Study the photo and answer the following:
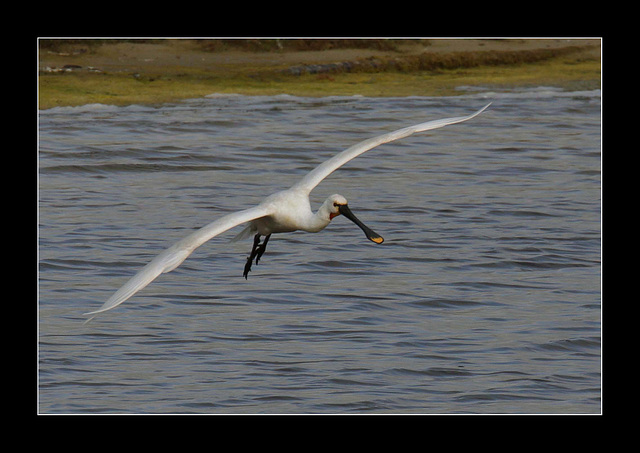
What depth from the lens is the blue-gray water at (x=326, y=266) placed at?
10539 mm

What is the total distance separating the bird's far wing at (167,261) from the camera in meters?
7.76

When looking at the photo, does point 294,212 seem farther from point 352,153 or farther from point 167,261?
point 167,261

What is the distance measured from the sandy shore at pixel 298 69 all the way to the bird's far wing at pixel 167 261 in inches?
539

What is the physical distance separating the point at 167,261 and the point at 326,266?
20.6 ft

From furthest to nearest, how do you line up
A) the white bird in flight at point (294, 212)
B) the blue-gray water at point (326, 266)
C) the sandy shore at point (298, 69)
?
the sandy shore at point (298, 69) → the blue-gray water at point (326, 266) → the white bird in flight at point (294, 212)

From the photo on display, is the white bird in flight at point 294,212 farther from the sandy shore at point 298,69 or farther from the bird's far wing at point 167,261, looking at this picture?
the sandy shore at point 298,69

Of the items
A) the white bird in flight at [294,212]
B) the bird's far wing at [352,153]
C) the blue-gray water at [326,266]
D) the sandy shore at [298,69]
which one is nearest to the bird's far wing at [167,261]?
the white bird in flight at [294,212]

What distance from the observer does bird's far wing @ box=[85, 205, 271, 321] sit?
7.76 meters

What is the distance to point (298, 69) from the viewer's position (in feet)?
82.1

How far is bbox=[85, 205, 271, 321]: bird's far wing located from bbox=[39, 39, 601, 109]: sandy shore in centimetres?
1370

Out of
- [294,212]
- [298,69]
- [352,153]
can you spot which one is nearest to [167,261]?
[294,212]

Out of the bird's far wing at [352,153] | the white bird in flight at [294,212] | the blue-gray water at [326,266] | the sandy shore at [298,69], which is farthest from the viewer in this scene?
the sandy shore at [298,69]

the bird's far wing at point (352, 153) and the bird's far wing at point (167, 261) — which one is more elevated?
the bird's far wing at point (352, 153)

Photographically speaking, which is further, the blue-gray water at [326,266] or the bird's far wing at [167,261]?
the blue-gray water at [326,266]
